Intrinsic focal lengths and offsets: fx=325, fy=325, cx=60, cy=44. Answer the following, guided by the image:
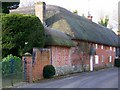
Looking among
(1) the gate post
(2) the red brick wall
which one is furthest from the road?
(2) the red brick wall

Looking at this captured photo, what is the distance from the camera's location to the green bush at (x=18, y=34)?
2978 cm

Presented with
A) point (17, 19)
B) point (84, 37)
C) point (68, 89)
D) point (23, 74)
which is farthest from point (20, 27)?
point (84, 37)

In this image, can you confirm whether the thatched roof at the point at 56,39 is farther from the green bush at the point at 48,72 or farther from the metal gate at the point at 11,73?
the metal gate at the point at 11,73

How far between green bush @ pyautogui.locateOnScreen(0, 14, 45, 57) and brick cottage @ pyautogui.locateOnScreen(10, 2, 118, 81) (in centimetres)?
146

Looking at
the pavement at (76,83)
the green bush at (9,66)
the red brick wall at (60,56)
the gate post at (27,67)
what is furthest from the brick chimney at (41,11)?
the green bush at (9,66)

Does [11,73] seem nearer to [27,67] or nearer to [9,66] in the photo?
[9,66]

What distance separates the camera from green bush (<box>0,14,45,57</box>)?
97.7 ft

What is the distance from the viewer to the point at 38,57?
97.2 ft

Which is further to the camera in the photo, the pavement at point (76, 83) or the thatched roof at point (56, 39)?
the thatched roof at point (56, 39)

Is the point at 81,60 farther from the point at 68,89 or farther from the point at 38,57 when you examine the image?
the point at 68,89

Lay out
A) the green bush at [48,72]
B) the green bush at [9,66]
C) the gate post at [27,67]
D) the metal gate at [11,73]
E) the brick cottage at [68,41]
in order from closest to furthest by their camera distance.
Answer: the metal gate at [11,73] < the green bush at [9,66] < the gate post at [27,67] < the green bush at [48,72] < the brick cottage at [68,41]

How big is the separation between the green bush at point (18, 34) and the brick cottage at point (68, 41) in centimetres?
146

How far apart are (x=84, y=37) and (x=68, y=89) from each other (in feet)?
81.2

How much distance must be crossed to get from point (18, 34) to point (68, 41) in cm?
1092
